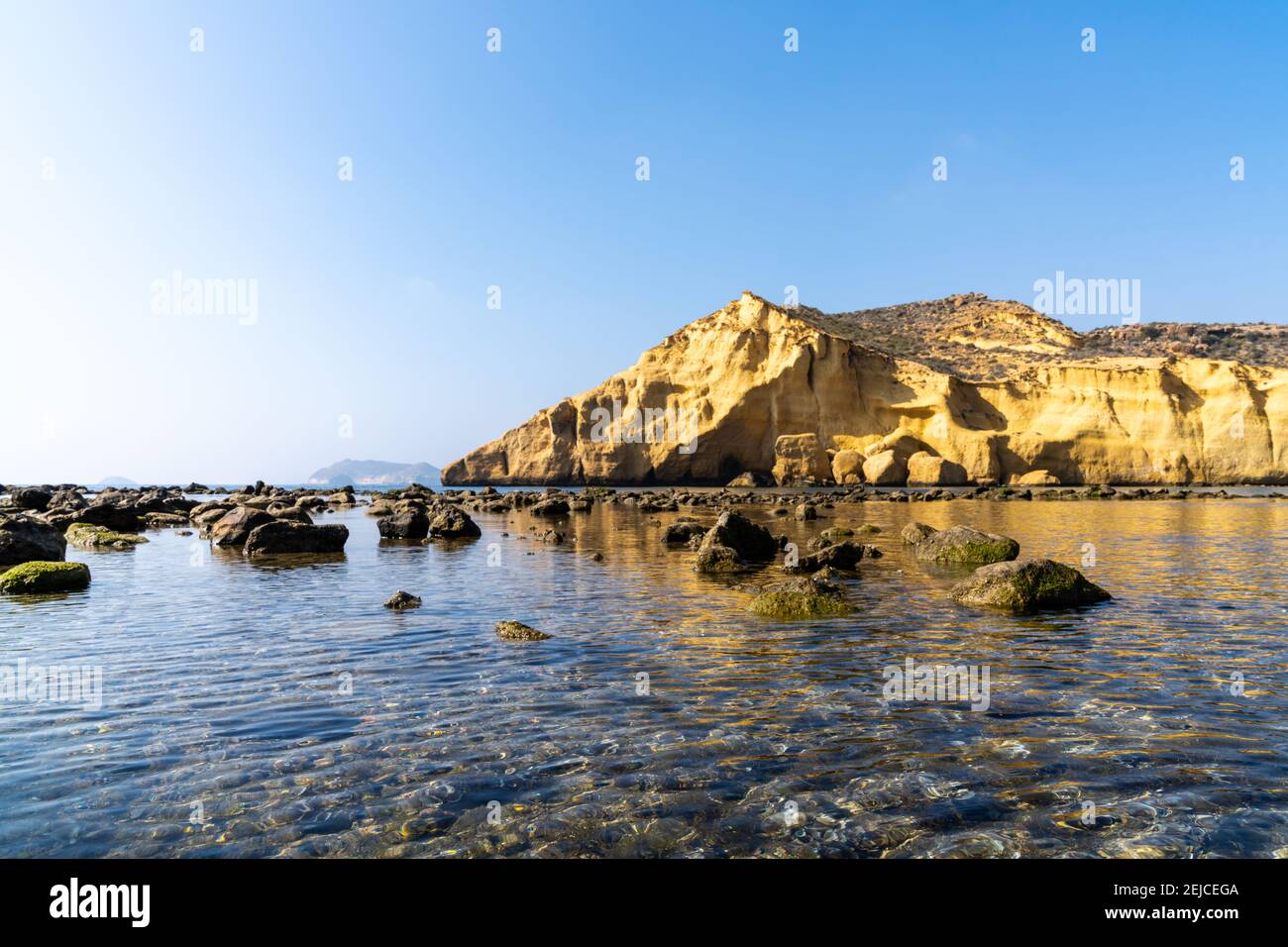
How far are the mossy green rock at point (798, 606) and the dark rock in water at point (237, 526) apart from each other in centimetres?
2075

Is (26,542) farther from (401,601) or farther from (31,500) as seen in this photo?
(31,500)

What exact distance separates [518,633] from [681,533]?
644 inches

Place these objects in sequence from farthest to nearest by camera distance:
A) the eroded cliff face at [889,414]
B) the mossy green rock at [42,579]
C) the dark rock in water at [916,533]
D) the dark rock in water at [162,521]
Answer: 1. the eroded cliff face at [889,414]
2. the dark rock in water at [162,521]
3. the dark rock in water at [916,533]
4. the mossy green rock at [42,579]

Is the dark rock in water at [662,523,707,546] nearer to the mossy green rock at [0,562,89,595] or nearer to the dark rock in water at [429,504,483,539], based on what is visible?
the dark rock in water at [429,504,483,539]

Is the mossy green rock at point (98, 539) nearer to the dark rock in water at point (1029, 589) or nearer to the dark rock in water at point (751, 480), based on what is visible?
the dark rock in water at point (1029, 589)

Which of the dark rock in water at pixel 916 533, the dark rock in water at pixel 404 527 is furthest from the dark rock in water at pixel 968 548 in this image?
the dark rock in water at pixel 404 527

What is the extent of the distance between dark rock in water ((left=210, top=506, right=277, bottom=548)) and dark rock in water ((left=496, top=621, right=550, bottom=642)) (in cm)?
1856

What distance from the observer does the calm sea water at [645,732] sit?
5.47 m

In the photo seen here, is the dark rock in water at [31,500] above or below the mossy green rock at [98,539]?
above

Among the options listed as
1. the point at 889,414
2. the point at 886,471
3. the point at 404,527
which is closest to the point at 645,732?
the point at 404,527

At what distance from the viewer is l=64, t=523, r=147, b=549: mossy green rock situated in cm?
2945

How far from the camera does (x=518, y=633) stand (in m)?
12.3

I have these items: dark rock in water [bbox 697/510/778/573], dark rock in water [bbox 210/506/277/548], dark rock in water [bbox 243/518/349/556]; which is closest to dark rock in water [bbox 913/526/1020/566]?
dark rock in water [bbox 697/510/778/573]
